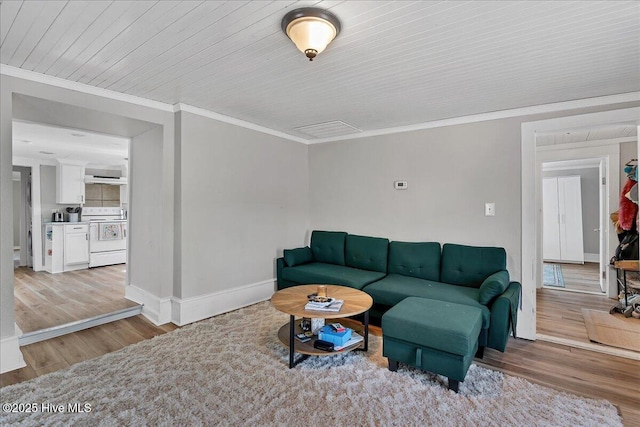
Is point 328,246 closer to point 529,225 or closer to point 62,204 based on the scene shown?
point 529,225

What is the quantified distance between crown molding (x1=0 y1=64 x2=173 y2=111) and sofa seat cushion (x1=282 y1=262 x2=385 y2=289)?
2.37 metres

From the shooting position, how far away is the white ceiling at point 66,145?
13.5 ft

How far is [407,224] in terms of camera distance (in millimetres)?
3980

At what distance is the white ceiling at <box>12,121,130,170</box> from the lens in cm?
411

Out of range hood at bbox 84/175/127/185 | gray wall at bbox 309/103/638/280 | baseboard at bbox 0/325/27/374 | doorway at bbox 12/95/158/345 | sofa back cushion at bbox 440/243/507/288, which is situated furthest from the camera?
range hood at bbox 84/175/127/185

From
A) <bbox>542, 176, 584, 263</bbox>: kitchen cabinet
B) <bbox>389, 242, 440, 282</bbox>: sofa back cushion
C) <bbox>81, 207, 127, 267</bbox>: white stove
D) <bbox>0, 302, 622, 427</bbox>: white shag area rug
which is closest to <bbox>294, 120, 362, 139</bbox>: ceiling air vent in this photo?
<bbox>389, 242, 440, 282</bbox>: sofa back cushion

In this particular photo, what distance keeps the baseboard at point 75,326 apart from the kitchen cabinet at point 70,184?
4.14m

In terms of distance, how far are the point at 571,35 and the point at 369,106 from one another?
170 centimetres

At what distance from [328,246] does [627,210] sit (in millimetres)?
3816

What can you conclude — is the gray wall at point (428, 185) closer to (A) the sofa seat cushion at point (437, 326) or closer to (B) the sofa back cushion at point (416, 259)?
(B) the sofa back cushion at point (416, 259)

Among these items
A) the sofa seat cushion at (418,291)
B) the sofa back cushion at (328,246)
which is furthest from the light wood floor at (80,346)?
the sofa seat cushion at (418,291)

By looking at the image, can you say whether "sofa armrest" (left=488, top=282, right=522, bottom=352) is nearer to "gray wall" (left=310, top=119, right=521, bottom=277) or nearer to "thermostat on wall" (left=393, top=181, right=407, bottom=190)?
"gray wall" (left=310, top=119, right=521, bottom=277)

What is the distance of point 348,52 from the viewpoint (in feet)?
6.93

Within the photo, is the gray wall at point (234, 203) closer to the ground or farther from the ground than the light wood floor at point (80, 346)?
farther from the ground
